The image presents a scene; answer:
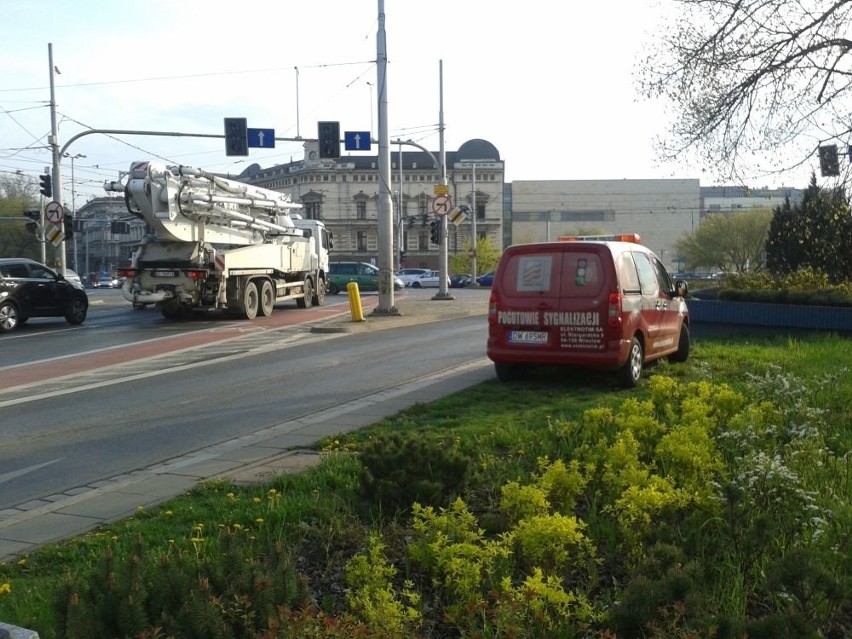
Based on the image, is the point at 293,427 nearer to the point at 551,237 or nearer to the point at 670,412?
the point at 670,412

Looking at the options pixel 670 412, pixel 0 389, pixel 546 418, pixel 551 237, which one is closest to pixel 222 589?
→ pixel 670 412

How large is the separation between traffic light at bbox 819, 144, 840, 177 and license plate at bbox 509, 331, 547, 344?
23.4 ft

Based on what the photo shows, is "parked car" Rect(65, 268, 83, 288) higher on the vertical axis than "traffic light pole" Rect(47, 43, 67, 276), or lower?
lower

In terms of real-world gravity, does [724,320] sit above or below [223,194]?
below

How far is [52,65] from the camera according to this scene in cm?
3653

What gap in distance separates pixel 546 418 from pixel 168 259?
17.2 meters

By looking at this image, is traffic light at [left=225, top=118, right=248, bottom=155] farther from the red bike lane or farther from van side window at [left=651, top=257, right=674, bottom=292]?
van side window at [left=651, top=257, right=674, bottom=292]

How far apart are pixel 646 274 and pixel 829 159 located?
5201 millimetres

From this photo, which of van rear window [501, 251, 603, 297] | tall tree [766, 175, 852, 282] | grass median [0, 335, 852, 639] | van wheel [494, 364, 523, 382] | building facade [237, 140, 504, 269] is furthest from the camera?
building facade [237, 140, 504, 269]

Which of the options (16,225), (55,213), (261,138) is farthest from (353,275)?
(16,225)

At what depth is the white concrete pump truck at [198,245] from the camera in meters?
22.7

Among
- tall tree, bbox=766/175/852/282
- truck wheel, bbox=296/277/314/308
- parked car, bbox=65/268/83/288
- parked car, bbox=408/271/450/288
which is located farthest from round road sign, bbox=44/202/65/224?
parked car, bbox=408/271/450/288

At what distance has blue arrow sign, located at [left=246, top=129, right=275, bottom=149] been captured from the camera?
104 ft

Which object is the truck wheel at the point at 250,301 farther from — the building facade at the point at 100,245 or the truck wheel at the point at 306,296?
the building facade at the point at 100,245
